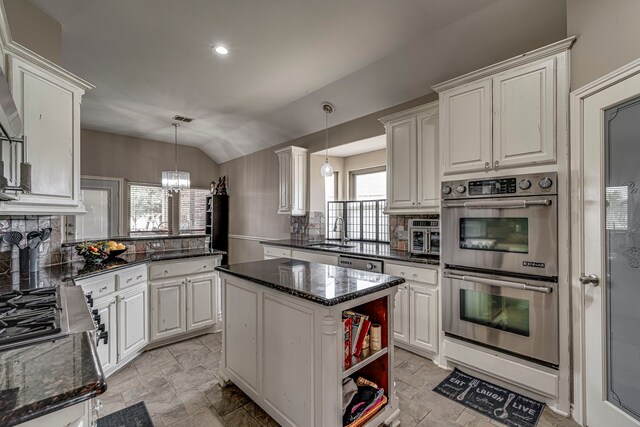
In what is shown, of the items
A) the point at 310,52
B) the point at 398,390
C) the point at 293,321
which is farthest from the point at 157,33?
the point at 398,390

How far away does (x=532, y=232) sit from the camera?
2104mm

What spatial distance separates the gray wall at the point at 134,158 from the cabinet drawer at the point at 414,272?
533cm

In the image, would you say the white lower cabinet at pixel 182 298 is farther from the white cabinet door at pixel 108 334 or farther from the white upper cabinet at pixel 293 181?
the white upper cabinet at pixel 293 181

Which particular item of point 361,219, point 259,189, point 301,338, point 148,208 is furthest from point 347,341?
point 148,208

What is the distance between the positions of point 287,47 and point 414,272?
246 centimetres

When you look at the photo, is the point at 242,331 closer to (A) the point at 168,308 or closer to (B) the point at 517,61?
(A) the point at 168,308

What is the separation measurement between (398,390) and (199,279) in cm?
225

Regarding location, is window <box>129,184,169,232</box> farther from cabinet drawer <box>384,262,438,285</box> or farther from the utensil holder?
cabinet drawer <box>384,262,438,285</box>

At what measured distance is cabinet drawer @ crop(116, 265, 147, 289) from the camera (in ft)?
8.36

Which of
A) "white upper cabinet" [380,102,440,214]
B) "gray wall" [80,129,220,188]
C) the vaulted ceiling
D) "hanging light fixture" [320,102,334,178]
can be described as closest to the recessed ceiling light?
the vaulted ceiling

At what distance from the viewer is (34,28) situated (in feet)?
7.09

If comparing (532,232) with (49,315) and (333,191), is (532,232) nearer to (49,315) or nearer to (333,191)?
(49,315)

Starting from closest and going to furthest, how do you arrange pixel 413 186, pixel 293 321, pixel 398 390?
pixel 293 321 → pixel 398 390 → pixel 413 186

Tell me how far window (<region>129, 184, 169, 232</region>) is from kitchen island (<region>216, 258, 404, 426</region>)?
4617 mm
